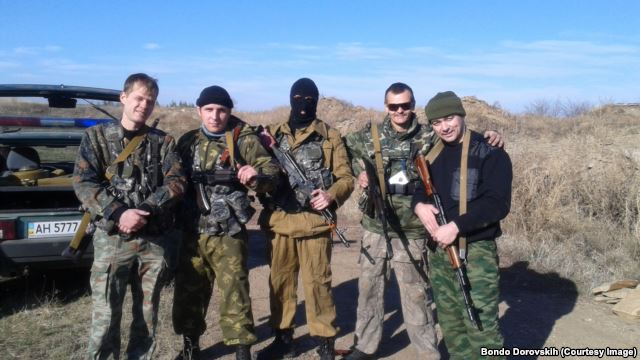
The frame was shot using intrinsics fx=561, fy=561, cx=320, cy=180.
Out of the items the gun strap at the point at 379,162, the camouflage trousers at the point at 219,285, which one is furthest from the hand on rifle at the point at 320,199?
the camouflage trousers at the point at 219,285

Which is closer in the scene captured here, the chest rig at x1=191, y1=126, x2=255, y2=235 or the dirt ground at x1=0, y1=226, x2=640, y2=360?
the chest rig at x1=191, y1=126, x2=255, y2=235

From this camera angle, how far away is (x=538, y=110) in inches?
824

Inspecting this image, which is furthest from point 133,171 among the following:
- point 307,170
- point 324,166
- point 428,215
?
point 428,215

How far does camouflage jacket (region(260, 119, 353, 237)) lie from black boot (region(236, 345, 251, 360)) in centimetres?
83

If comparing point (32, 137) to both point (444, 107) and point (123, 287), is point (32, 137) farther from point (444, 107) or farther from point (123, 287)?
point (444, 107)

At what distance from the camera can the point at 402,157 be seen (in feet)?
13.4

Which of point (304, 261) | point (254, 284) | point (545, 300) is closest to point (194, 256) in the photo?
point (304, 261)

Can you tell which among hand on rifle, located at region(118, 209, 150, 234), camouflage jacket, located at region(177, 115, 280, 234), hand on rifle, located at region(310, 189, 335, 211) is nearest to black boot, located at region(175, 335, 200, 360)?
camouflage jacket, located at region(177, 115, 280, 234)

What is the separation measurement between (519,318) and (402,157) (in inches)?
83.9

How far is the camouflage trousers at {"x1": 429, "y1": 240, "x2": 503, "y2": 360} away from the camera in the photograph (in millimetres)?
3309

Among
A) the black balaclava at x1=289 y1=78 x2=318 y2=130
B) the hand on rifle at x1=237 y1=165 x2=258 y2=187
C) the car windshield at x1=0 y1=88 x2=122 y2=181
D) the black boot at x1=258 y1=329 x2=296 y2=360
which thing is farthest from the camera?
the car windshield at x1=0 y1=88 x2=122 y2=181

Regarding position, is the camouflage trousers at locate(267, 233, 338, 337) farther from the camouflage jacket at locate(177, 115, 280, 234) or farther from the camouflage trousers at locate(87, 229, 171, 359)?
the camouflage trousers at locate(87, 229, 171, 359)

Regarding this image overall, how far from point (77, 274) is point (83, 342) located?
213 cm

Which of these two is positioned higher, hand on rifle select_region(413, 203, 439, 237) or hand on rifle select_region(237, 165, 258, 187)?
hand on rifle select_region(237, 165, 258, 187)
